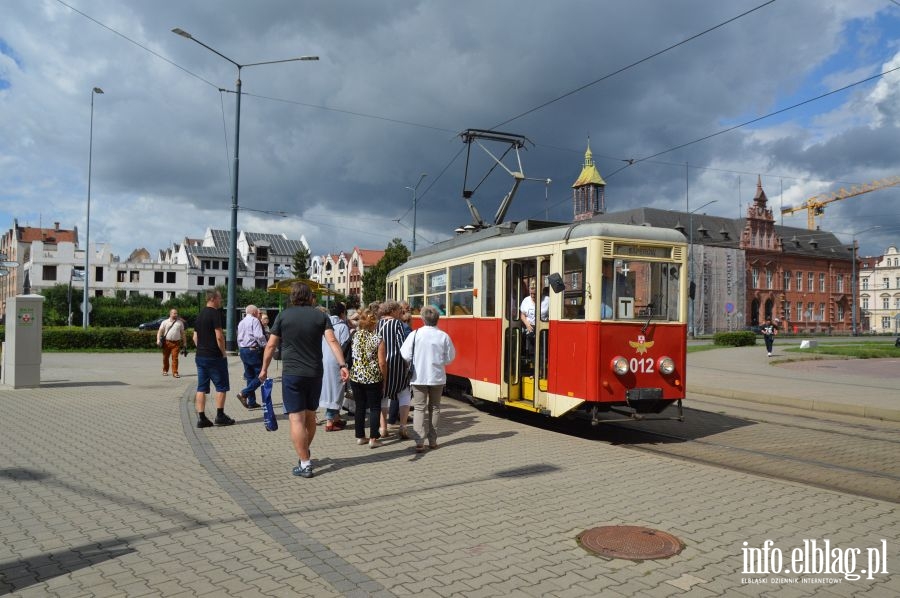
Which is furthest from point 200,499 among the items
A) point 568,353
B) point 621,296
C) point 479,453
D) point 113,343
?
point 113,343

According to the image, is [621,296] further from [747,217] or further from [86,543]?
[747,217]

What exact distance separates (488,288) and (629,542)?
6.62 m

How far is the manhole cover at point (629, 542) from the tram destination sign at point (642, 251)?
4773 mm

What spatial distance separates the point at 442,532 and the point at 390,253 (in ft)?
166

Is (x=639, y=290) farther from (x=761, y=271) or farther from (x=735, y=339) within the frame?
(x=761, y=271)

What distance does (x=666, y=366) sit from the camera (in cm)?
927

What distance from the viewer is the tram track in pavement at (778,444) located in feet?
24.5

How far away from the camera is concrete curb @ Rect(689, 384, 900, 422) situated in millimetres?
12648

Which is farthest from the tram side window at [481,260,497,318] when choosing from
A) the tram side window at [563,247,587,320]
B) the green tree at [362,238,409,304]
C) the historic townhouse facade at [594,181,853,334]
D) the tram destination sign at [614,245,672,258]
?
the historic townhouse facade at [594,181,853,334]

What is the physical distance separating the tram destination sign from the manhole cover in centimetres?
477

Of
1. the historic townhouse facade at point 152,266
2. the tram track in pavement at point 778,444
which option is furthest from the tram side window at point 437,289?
the historic townhouse facade at point 152,266

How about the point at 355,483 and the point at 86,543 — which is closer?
the point at 86,543

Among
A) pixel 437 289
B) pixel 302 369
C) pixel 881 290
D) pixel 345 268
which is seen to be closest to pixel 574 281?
pixel 302 369

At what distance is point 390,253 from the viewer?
55.2 m
